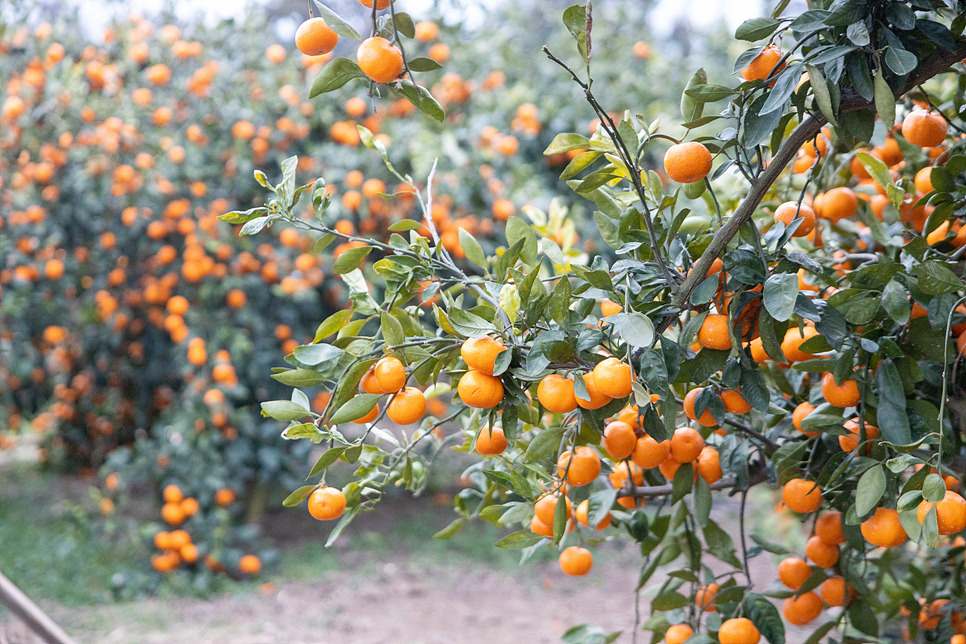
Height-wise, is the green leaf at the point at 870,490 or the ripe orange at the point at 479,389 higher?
the green leaf at the point at 870,490

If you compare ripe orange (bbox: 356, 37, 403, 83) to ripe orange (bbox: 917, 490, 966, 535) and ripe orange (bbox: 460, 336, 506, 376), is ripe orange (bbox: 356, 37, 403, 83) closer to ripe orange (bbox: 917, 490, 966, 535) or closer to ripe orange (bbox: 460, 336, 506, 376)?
ripe orange (bbox: 460, 336, 506, 376)

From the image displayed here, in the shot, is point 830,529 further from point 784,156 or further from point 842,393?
point 784,156

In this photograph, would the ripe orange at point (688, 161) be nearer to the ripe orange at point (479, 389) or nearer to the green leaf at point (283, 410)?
the ripe orange at point (479, 389)

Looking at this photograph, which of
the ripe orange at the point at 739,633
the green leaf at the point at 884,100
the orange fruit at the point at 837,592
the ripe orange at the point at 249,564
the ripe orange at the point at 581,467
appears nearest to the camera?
the green leaf at the point at 884,100

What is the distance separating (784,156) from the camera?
3.07 ft

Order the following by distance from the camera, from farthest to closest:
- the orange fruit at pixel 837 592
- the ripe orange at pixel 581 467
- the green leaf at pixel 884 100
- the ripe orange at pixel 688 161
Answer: the orange fruit at pixel 837 592 < the ripe orange at pixel 581 467 < the ripe orange at pixel 688 161 < the green leaf at pixel 884 100

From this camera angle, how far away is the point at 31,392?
14.6 ft

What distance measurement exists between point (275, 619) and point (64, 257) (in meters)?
2.09

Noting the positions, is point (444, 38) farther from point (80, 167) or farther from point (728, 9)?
point (728, 9)

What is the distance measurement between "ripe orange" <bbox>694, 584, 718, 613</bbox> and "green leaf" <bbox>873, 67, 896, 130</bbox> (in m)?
0.86

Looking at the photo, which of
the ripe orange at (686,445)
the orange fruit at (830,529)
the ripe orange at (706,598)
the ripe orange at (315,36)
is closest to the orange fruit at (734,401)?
the ripe orange at (686,445)

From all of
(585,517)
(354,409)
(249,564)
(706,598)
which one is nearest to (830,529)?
(706,598)

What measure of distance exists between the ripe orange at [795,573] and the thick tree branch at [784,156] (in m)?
0.66

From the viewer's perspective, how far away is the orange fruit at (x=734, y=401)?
1084mm
